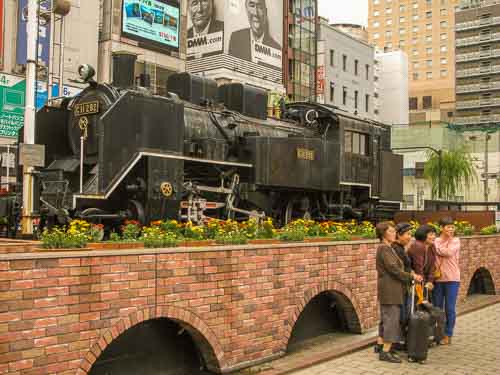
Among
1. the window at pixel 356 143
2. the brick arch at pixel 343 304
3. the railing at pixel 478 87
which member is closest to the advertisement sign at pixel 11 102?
the window at pixel 356 143

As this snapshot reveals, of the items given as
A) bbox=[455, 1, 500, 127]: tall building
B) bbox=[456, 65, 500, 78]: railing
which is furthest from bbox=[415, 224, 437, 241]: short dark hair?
bbox=[456, 65, 500, 78]: railing

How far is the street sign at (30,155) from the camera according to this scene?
929 centimetres

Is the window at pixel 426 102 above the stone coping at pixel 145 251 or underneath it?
above

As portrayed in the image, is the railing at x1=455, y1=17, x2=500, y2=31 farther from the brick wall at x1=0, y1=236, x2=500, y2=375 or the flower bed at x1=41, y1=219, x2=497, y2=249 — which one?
the brick wall at x1=0, y1=236, x2=500, y2=375

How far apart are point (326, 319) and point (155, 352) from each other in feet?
10.7

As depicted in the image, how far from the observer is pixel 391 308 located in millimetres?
7035

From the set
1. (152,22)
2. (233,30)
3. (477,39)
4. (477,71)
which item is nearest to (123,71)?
(152,22)

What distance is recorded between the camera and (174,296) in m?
5.67

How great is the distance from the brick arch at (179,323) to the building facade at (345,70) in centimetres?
4521

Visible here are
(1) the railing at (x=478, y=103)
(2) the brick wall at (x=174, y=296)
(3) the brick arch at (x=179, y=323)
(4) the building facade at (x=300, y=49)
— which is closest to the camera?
A: (2) the brick wall at (x=174, y=296)

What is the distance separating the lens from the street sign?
9289 mm

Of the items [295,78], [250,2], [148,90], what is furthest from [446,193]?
[148,90]

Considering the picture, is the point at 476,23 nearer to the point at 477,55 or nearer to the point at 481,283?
the point at 477,55

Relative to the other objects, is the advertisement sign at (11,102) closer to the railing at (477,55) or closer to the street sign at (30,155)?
the street sign at (30,155)
